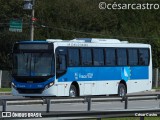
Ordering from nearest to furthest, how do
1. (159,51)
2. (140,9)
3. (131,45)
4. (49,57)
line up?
(49,57)
(131,45)
(159,51)
(140,9)

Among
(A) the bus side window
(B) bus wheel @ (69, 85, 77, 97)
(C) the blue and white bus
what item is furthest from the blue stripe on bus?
(B) bus wheel @ (69, 85, 77, 97)

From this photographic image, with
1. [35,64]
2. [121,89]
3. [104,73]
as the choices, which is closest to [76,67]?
[35,64]

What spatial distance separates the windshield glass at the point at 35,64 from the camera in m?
29.6

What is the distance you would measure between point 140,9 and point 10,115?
70.2 metres

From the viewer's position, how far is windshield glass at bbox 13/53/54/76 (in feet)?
97.2

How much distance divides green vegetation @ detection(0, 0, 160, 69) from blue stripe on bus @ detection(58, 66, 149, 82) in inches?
1136

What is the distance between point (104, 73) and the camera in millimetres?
33406

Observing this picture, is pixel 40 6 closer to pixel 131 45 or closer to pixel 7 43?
pixel 7 43

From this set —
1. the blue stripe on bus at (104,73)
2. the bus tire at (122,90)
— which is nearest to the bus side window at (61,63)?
the blue stripe on bus at (104,73)

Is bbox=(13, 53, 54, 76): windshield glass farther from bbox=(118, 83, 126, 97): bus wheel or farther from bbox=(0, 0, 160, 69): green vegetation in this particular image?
bbox=(0, 0, 160, 69): green vegetation

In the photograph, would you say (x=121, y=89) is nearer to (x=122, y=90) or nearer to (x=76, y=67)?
(x=122, y=90)

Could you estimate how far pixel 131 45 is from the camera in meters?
35.4

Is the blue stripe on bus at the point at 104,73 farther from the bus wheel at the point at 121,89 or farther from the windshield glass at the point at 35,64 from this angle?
the windshield glass at the point at 35,64

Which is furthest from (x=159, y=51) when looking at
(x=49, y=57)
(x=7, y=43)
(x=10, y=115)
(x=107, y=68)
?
(x=10, y=115)
